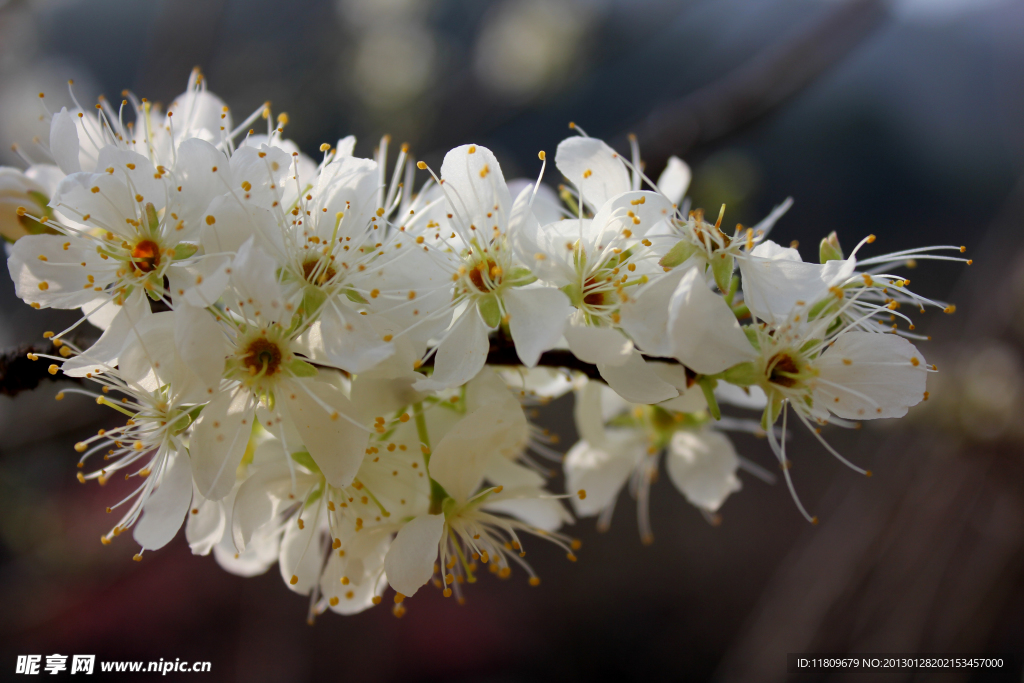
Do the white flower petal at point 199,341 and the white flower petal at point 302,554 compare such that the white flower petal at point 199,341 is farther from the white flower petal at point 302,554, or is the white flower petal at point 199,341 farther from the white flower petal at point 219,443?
the white flower petal at point 302,554

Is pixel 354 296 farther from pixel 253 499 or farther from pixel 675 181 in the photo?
pixel 675 181

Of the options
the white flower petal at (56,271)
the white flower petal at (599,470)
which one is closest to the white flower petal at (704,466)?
the white flower petal at (599,470)

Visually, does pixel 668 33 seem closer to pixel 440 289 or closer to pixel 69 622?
pixel 440 289

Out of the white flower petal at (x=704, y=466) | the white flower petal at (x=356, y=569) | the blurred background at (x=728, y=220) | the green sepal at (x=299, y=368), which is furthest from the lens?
the blurred background at (x=728, y=220)

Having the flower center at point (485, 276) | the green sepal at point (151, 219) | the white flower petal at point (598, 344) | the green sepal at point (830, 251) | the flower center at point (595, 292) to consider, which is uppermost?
the green sepal at point (151, 219)

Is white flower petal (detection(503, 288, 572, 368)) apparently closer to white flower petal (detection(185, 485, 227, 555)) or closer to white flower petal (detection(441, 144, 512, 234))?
white flower petal (detection(441, 144, 512, 234))

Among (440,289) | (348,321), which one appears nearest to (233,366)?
(348,321)
